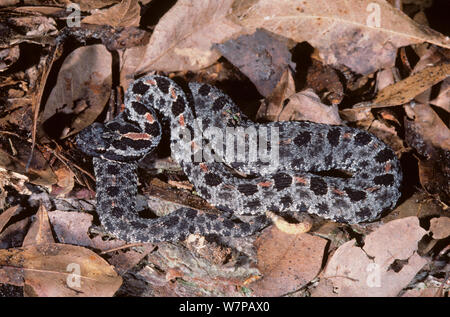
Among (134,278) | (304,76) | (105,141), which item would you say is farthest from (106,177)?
(304,76)

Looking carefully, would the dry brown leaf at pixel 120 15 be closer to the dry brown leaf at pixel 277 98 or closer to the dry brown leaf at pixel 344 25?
the dry brown leaf at pixel 344 25

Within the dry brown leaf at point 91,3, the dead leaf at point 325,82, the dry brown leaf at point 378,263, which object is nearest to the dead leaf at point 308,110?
the dead leaf at point 325,82

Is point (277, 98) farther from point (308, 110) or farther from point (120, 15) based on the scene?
point (120, 15)

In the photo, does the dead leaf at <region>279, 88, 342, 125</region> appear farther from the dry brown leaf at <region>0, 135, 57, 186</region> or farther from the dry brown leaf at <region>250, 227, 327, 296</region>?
the dry brown leaf at <region>0, 135, 57, 186</region>

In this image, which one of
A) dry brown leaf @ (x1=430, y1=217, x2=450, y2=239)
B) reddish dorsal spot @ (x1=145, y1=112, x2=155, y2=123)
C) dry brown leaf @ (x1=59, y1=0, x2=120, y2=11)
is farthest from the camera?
reddish dorsal spot @ (x1=145, y1=112, x2=155, y2=123)

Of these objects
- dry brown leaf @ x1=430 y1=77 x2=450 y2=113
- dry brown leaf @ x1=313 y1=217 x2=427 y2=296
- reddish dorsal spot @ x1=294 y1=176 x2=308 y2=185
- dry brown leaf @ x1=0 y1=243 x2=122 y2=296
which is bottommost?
dry brown leaf @ x1=313 y1=217 x2=427 y2=296

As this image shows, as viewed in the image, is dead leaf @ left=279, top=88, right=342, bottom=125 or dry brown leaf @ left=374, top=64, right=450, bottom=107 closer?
dry brown leaf @ left=374, top=64, right=450, bottom=107

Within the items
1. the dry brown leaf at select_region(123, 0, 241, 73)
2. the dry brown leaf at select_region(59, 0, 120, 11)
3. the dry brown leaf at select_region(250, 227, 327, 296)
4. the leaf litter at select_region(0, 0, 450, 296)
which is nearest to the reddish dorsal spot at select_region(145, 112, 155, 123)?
the leaf litter at select_region(0, 0, 450, 296)

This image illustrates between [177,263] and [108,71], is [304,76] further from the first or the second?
[177,263]

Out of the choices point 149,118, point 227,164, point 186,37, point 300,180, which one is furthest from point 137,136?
point 300,180
